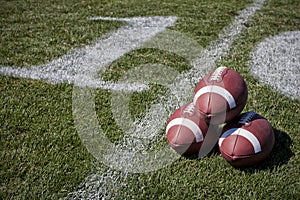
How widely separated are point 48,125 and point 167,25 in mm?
2726

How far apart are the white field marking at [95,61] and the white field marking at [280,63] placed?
1306 millimetres

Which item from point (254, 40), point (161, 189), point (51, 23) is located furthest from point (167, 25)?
point (161, 189)

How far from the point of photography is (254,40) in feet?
16.8

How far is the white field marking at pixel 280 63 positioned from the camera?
412cm

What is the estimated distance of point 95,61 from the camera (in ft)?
14.9

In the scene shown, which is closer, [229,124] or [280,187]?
[280,187]

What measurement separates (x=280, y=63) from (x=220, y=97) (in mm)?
2047

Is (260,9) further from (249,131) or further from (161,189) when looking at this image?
(161,189)

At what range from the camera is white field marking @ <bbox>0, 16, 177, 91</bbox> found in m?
4.10

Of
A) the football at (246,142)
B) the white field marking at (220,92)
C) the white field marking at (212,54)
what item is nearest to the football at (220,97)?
the white field marking at (220,92)

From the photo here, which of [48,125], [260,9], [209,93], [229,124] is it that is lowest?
[260,9]

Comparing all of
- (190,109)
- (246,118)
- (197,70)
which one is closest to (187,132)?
(190,109)

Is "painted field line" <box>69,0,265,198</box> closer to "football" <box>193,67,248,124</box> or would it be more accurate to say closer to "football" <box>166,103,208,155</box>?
"football" <box>166,103,208,155</box>

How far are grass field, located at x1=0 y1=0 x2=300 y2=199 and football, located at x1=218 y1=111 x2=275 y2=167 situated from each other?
0.11m
